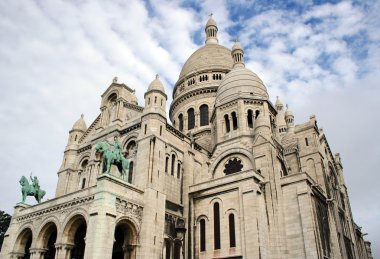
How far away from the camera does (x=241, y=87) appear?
37.1m

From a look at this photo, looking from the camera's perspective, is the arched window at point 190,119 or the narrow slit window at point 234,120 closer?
the narrow slit window at point 234,120

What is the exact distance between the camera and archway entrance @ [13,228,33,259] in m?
28.1

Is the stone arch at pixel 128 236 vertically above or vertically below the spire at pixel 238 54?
below

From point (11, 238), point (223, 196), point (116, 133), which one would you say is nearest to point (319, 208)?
point (223, 196)

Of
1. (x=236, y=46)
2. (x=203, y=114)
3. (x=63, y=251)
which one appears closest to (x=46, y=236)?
(x=63, y=251)

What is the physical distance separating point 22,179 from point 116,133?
9432mm

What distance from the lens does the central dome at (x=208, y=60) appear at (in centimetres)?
5134

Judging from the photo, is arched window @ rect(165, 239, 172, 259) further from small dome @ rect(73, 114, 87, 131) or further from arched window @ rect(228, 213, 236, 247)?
small dome @ rect(73, 114, 87, 131)

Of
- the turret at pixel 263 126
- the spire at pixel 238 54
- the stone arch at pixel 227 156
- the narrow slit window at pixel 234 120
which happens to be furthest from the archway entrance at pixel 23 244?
the spire at pixel 238 54

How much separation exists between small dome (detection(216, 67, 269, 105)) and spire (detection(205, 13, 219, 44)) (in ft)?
75.0

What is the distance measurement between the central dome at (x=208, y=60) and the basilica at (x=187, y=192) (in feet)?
39.7

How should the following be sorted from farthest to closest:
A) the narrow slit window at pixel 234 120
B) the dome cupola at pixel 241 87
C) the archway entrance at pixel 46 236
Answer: the dome cupola at pixel 241 87, the narrow slit window at pixel 234 120, the archway entrance at pixel 46 236

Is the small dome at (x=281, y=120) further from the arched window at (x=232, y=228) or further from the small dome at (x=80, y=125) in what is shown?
the small dome at (x=80, y=125)

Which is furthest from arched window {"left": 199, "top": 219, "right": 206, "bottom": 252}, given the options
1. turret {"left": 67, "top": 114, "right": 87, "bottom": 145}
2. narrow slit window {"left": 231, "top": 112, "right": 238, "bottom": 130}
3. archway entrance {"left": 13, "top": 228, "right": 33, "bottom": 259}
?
turret {"left": 67, "top": 114, "right": 87, "bottom": 145}
